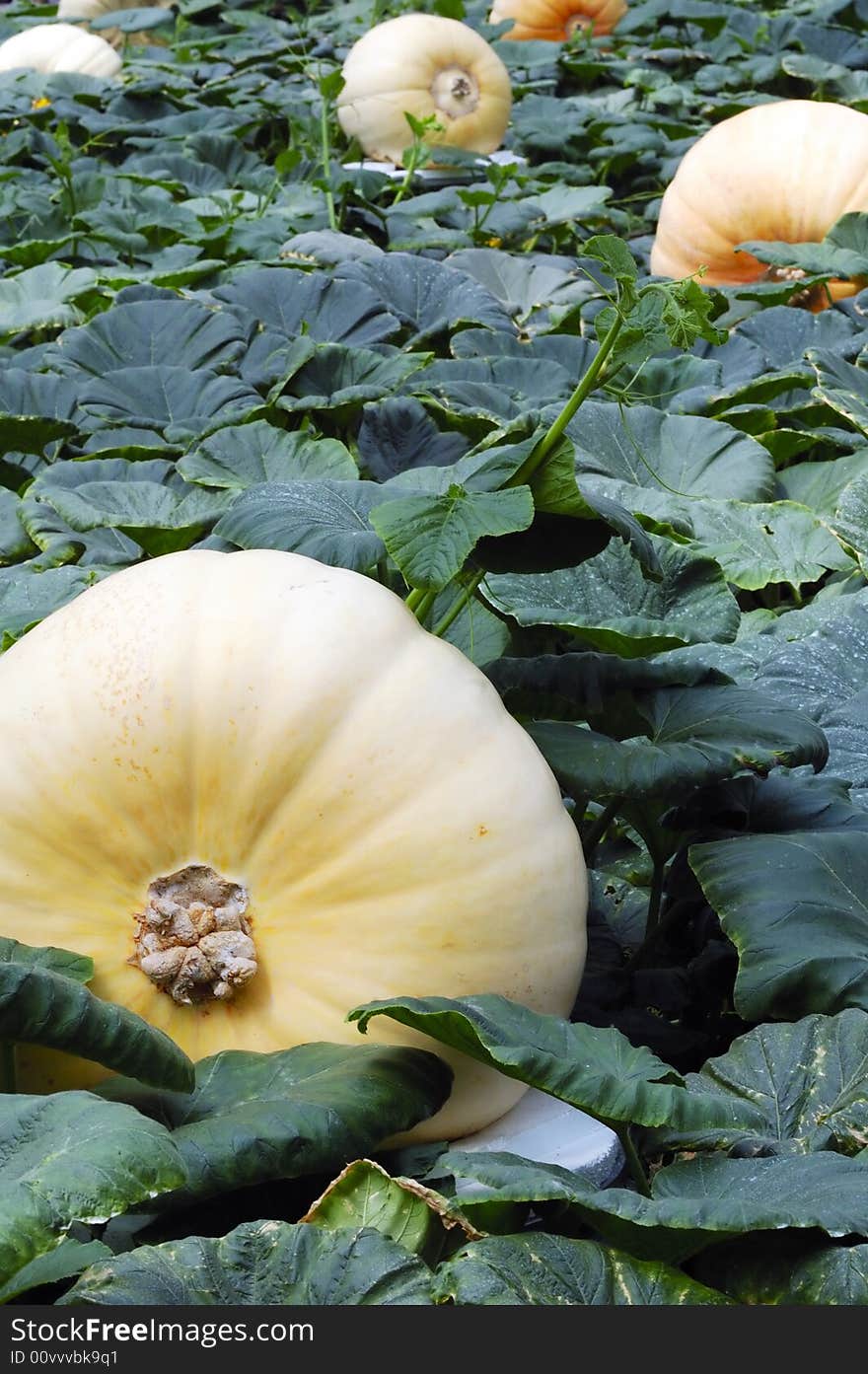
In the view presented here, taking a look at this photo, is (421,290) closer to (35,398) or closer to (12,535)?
(35,398)

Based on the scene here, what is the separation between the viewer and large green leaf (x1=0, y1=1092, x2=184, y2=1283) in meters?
0.84

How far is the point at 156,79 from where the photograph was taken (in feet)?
17.6

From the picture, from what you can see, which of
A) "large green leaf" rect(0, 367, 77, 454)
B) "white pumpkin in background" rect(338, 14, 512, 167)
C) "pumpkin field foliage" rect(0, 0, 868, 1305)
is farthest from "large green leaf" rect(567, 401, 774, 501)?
"white pumpkin in background" rect(338, 14, 512, 167)

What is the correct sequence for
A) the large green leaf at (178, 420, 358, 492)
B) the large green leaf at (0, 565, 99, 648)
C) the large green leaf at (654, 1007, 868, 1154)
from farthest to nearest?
1. the large green leaf at (178, 420, 358, 492)
2. the large green leaf at (0, 565, 99, 648)
3. the large green leaf at (654, 1007, 868, 1154)

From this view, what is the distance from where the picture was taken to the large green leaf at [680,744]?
1.28 metres

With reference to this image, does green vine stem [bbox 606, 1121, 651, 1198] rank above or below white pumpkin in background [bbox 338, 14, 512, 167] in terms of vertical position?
above

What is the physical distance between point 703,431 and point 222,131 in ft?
9.80

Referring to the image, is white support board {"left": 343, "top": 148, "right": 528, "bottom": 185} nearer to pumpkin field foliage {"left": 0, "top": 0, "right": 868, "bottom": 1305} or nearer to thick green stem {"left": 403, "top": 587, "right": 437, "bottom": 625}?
pumpkin field foliage {"left": 0, "top": 0, "right": 868, "bottom": 1305}

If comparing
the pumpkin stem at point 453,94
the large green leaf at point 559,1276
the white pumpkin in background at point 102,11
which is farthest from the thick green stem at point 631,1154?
the white pumpkin in background at point 102,11

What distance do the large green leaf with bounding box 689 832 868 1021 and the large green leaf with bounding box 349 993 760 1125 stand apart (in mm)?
133

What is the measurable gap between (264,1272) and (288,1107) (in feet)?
0.50

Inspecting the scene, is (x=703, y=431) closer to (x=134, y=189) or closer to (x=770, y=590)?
(x=770, y=590)

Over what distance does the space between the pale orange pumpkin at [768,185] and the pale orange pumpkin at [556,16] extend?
2.82 m

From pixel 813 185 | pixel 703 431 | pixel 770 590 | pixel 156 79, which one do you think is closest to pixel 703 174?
pixel 813 185
